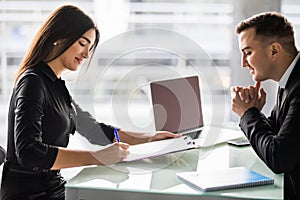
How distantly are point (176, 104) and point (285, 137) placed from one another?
611mm

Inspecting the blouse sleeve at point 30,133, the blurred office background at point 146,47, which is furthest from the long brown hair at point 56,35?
the blurred office background at point 146,47

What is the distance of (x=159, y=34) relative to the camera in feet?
8.21

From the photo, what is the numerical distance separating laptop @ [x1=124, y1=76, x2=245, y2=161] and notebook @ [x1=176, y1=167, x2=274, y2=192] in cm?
28

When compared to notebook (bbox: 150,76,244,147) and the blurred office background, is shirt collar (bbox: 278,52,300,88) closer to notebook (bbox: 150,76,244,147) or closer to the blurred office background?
notebook (bbox: 150,76,244,147)

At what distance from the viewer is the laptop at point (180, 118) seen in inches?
72.4

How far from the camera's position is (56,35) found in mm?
1707

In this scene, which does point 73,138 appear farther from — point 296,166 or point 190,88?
point 296,166

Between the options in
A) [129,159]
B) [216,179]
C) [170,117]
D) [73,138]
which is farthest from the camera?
[73,138]

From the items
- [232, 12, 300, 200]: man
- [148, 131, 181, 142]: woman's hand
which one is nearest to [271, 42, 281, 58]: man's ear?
[232, 12, 300, 200]: man

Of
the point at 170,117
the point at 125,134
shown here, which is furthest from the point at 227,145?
the point at 125,134

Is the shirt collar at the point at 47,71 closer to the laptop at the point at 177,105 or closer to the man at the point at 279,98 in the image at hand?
the laptop at the point at 177,105

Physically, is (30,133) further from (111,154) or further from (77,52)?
(77,52)

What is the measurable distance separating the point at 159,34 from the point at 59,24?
88cm

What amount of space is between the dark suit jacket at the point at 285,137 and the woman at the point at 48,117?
0.42m
